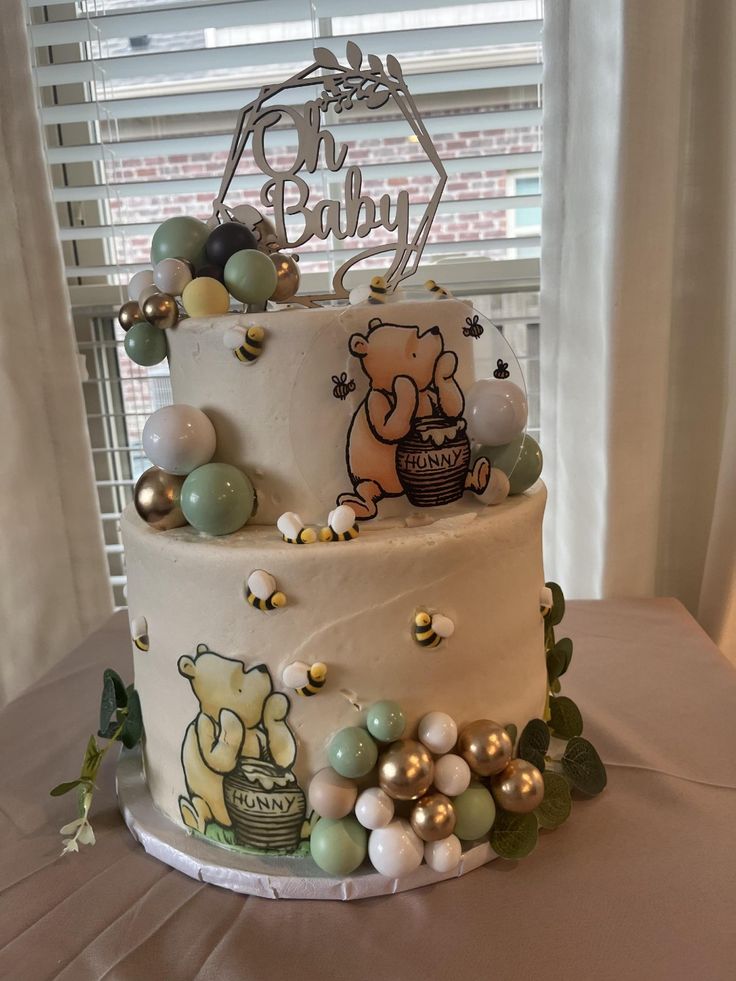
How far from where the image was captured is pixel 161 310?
0.90m

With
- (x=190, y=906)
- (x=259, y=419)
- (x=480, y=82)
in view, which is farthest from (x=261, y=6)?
(x=190, y=906)

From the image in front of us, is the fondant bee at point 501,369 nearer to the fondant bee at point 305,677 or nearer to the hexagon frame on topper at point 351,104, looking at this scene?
the hexagon frame on topper at point 351,104

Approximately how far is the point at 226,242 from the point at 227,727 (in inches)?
22.1

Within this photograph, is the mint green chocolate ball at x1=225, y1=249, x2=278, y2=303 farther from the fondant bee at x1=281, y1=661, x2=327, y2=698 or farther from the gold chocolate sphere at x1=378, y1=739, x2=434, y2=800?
the gold chocolate sphere at x1=378, y1=739, x2=434, y2=800

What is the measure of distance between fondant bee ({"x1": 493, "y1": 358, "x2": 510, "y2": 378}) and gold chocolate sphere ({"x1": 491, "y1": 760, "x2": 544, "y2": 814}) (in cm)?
45

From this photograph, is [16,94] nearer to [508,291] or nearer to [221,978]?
[508,291]

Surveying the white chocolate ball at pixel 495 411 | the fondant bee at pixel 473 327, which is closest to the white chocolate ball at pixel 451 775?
the white chocolate ball at pixel 495 411


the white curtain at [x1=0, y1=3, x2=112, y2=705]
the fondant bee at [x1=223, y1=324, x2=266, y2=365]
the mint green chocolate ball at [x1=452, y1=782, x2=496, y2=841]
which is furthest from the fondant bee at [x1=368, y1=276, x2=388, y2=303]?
the white curtain at [x1=0, y1=3, x2=112, y2=705]

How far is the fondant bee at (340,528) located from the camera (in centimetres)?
82

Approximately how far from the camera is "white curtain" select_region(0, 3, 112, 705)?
1582 mm

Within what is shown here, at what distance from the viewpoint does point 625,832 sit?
895 millimetres

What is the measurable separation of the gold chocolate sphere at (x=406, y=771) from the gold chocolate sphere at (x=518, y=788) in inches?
3.7

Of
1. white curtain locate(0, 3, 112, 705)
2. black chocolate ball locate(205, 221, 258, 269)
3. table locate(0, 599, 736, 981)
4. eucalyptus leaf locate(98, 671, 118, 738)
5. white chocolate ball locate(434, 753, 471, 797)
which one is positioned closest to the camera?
table locate(0, 599, 736, 981)

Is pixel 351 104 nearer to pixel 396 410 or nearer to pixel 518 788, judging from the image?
pixel 396 410
